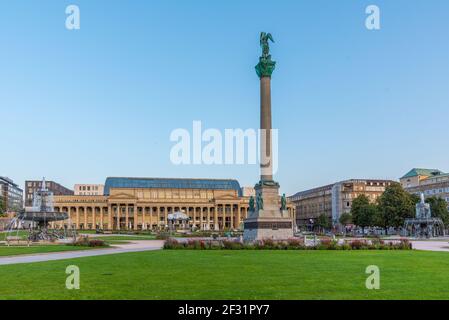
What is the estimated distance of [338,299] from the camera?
1728 cm

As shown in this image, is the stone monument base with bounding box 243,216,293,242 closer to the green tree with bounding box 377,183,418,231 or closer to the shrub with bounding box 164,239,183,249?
the shrub with bounding box 164,239,183,249

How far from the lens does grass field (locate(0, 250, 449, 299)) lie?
18234 millimetres

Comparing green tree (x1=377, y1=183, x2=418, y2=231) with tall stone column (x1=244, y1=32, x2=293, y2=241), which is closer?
tall stone column (x1=244, y1=32, x2=293, y2=241)

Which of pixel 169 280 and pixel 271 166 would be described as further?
pixel 271 166

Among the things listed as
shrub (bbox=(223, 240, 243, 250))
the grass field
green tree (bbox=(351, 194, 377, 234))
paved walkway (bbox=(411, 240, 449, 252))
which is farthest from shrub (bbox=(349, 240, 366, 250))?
green tree (bbox=(351, 194, 377, 234))

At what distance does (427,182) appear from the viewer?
6535 inches

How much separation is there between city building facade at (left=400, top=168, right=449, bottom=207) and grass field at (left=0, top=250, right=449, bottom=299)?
4881 inches

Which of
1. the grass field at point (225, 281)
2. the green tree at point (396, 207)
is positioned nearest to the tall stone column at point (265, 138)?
the grass field at point (225, 281)

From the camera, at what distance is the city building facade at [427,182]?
149250 mm

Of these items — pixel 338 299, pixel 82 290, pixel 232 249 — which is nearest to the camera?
pixel 338 299
